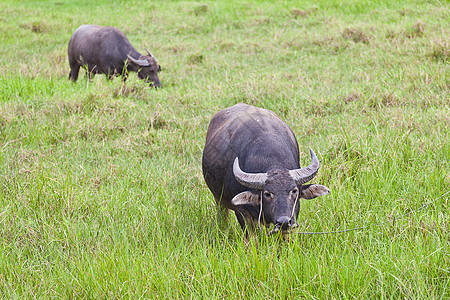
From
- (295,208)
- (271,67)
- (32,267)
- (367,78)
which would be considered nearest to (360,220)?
(295,208)

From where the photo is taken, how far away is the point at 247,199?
10.1 ft

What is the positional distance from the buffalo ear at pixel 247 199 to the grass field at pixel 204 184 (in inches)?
11.4

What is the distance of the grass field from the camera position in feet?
8.34

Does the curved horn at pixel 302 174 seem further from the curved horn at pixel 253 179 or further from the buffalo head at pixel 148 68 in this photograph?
the buffalo head at pixel 148 68

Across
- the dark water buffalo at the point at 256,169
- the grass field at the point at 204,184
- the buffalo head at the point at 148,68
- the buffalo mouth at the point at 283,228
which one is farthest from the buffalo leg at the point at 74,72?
the buffalo mouth at the point at 283,228

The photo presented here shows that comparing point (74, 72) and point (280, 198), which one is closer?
point (280, 198)

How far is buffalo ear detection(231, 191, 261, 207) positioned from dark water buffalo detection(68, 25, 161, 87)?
20.0 feet

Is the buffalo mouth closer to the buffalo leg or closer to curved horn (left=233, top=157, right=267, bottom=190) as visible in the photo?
curved horn (left=233, top=157, right=267, bottom=190)

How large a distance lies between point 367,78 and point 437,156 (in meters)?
2.99

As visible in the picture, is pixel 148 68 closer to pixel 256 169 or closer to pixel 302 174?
pixel 256 169

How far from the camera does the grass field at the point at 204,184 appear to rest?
2.54m

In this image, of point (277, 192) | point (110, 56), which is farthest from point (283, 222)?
point (110, 56)

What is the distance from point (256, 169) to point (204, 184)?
1.15m

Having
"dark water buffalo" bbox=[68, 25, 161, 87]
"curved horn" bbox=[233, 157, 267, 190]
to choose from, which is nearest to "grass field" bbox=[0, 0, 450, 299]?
"curved horn" bbox=[233, 157, 267, 190]
